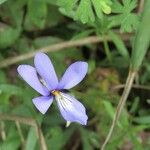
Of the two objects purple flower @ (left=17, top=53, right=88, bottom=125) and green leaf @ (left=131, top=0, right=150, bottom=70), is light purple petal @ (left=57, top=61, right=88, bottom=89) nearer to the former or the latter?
purple flower @ (left=17, top=53, right=88, bottom=125)

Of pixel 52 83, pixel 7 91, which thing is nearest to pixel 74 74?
pixel 52 83

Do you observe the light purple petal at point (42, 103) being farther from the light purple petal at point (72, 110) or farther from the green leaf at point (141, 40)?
the green leaf at point (141, 40)

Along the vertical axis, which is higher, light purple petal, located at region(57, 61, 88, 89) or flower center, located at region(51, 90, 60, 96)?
light purple petal, located at region(57, 61, 88, 89)

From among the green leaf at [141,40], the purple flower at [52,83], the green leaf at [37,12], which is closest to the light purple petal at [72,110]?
the purple flower at [52,83]

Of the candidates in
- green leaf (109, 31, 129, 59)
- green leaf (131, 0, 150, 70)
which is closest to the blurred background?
green leaf (109, 31, 129, 59)

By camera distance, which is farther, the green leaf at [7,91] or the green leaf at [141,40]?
the green leaf at [7,91]

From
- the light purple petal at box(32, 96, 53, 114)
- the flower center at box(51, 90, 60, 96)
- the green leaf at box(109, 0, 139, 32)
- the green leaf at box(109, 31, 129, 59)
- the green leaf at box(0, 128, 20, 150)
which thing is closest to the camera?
the light purple petal at box(32, 96, 53, 114)

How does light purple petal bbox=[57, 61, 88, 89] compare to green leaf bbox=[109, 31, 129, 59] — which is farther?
green leaf bbox=[109, 31, 129, 59]
